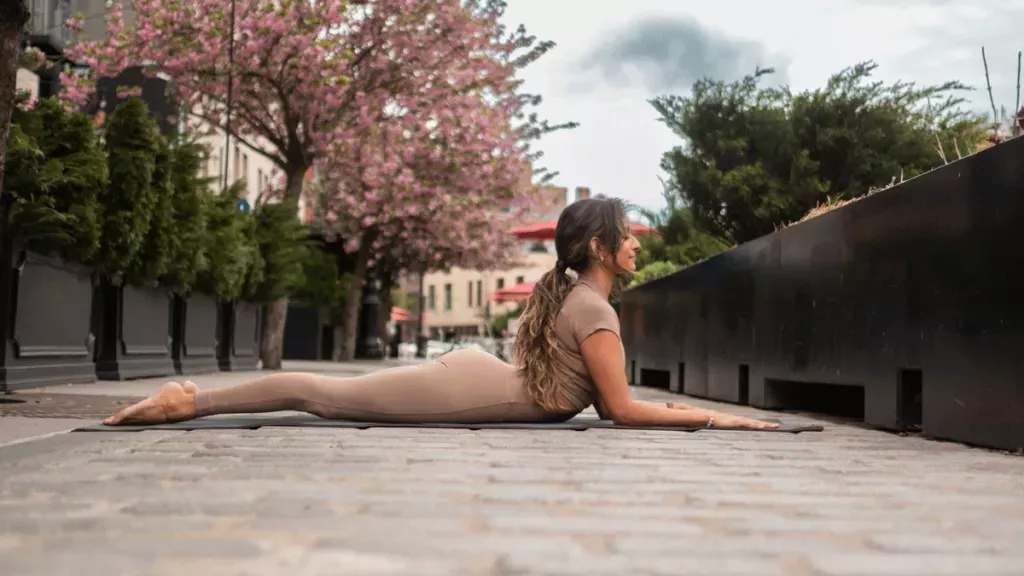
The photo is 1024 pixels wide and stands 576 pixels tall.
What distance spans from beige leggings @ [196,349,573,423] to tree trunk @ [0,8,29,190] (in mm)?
3287

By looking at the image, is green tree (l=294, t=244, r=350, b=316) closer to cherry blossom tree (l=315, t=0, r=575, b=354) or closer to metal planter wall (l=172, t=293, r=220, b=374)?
cherry blossom tree (l=315, t=0, r=575, b=354)

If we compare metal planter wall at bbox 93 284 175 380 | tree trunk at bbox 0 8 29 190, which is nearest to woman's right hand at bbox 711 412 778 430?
tree trunk at bbox 0 8 29 190

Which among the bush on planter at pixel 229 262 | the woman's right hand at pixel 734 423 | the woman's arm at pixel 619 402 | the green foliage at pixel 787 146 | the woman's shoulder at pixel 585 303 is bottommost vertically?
the woman's right hand at pixel 734 423

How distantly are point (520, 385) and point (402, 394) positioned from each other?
23.4 inches

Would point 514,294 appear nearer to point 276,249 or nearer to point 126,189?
point 276,249

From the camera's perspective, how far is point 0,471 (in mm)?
3650

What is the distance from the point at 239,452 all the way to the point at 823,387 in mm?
5993

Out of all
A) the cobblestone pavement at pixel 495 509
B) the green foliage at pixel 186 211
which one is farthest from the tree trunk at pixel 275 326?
the cobblestone pavement at pixel 495 509

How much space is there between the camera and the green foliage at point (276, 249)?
20062mm

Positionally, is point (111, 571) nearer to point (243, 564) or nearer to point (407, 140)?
point (243, 564)

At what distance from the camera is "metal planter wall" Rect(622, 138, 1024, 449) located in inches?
202

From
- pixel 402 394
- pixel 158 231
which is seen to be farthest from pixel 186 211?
pixel 402 394

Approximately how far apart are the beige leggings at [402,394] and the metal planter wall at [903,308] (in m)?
2.04

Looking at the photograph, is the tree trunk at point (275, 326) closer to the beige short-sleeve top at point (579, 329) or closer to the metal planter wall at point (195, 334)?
the metal planter wall at point (195, 334)
